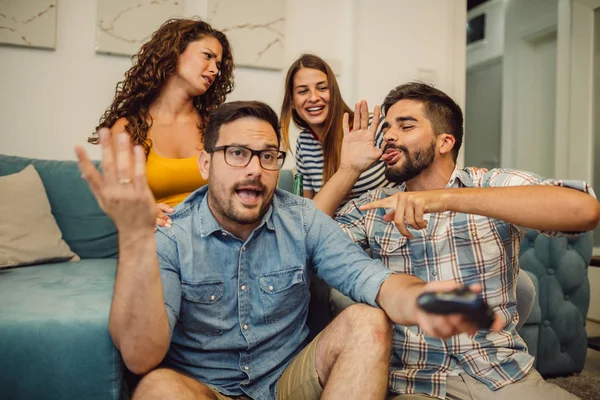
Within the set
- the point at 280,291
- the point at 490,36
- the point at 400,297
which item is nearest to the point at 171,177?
the point at 280,291

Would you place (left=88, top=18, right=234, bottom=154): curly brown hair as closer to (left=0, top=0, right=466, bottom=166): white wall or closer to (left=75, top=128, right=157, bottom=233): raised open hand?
(left=0, top=0, right=466, bottom=166): white wall

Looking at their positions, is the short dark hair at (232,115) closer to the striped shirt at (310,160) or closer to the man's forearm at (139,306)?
the man's forearm at (139,306)

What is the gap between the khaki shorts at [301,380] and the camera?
1.12 meters

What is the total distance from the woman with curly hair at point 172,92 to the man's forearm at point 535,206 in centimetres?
110

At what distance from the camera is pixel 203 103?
2227 mm

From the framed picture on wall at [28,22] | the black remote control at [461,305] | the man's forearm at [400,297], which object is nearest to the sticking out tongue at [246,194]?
the man's forearm at [400,297]

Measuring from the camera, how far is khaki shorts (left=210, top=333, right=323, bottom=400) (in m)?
1.12

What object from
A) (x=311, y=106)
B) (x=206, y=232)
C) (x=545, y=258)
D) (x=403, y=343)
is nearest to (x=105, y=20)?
(x=311, y=106)

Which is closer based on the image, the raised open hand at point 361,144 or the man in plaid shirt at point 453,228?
the man in plaid shirt at point 453,228

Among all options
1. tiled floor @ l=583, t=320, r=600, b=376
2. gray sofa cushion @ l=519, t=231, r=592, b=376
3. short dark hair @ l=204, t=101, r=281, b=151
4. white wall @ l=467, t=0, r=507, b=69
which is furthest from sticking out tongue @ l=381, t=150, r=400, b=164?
white wall @ l=467, t=0, r=507, b=69

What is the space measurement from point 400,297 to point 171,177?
1117 millimetres

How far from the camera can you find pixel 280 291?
125cm

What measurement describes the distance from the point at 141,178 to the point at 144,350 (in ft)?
1.23

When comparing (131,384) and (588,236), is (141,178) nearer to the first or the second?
(131,384)
